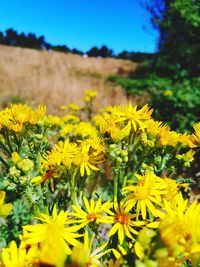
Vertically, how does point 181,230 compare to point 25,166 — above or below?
below

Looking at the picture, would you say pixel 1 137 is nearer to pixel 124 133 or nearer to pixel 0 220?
pixel 124 133

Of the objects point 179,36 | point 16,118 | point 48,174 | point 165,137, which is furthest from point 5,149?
point 179,36

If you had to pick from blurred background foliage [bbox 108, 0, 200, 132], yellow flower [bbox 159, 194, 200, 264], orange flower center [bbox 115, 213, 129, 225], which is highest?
blurred background foliage [bbox 108, 0, 200, 132]

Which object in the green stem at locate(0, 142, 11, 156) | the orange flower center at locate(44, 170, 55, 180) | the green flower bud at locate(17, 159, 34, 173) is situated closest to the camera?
→ the green flower bud at locate(17, 159, 34, 173)

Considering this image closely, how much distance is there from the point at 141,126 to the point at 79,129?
4.86ft

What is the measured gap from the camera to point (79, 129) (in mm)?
3354

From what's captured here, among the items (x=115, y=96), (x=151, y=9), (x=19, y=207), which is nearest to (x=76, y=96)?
(x=115, y=96)

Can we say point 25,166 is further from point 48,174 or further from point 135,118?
point 135,118

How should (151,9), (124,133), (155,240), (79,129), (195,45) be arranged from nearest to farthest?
(155,240) → (124,133) → (79,129) → (195,45) → (151,9)

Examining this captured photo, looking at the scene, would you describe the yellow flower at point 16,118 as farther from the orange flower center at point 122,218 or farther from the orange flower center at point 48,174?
the orange flower center at point 122,218

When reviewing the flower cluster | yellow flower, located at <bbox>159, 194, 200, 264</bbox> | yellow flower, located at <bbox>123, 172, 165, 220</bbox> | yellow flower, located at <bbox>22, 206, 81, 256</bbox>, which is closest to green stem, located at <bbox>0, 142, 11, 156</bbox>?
the flower cluster

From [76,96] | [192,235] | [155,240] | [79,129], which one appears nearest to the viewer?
[155,240]

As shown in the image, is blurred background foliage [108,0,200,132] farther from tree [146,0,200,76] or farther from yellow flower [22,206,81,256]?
yellow flower [22,206,81,256]

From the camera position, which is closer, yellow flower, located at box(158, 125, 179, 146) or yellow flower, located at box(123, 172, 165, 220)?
yellow flower, located at box(123, 172, 165, 220)
